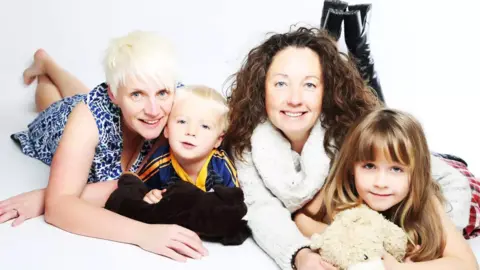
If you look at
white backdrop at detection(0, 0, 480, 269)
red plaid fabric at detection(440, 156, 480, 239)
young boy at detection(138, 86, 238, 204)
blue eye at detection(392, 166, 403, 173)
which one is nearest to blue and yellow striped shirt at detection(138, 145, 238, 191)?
young boy at detection(138, 86, 238, 204)

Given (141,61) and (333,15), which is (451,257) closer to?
(141,61)

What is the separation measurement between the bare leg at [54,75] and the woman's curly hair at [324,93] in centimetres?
103

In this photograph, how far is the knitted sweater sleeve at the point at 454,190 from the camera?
2551 mm

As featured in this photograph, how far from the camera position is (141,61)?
248 cm

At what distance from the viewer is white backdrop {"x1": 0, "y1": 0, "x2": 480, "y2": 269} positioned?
388 centimetres

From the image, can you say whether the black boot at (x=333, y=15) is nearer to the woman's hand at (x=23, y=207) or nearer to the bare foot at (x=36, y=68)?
the bare foot at (x=36, y=68)

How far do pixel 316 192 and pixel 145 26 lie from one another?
5.80 feet

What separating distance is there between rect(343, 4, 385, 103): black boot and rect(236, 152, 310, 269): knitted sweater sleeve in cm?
92

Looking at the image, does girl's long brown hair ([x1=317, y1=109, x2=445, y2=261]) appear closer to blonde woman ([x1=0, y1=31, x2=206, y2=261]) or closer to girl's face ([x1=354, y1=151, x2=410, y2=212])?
girl's face ([x1=354, y1=151, x2=410, y2=212])

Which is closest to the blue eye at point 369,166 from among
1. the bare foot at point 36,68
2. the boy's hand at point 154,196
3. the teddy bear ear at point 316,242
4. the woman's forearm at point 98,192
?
the teddy bear ear at point 316,242

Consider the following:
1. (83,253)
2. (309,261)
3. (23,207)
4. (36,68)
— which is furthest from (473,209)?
(36,68)

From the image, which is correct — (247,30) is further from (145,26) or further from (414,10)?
(414,10)

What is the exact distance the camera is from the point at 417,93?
383 centimetres

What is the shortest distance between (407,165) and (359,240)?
294 millimetres
